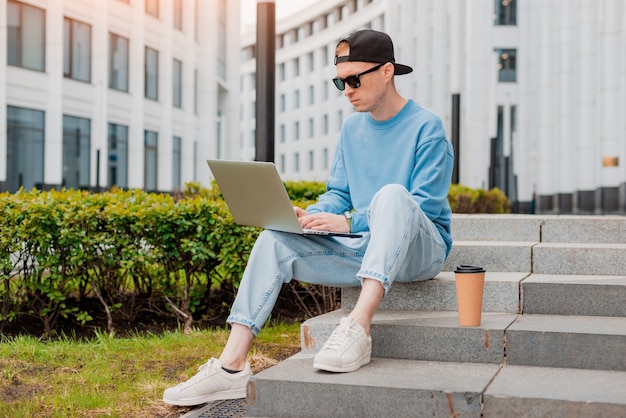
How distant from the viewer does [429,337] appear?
3.85 meters

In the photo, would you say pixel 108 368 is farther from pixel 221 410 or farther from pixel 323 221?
pixel 323 221

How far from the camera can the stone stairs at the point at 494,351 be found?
3203 mm

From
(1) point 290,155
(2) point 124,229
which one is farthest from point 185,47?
(1) point 290,155

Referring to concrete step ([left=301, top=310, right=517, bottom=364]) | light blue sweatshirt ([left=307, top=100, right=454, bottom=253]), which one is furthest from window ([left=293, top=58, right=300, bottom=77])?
concrete step ([left=301, top=310, right=517, bottom=364])

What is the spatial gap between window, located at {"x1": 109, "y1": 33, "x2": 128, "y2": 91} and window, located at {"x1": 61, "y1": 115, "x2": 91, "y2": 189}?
2255 millimetres

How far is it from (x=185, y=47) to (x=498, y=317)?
3066cm

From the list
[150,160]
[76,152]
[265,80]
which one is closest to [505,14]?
[150,160]

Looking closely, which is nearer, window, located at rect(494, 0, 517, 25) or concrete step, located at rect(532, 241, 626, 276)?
concrete step, located at rect(532, 241, 626, 276)

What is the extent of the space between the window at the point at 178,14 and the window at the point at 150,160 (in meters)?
4.76

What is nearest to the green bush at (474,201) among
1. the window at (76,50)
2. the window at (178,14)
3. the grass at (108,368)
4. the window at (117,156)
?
the grass at (108,368)

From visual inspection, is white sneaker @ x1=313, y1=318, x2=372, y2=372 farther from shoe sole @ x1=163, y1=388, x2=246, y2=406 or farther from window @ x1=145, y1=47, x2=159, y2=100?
window @ x1=145, y1=47, x2=159, y2=100

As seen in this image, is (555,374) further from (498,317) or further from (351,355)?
(351,355)

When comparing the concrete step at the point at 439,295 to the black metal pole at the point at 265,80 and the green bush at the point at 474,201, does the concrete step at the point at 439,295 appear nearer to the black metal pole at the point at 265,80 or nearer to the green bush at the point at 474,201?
the black metal pole at the point at 265,80

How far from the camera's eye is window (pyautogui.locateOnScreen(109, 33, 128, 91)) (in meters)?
28.6
